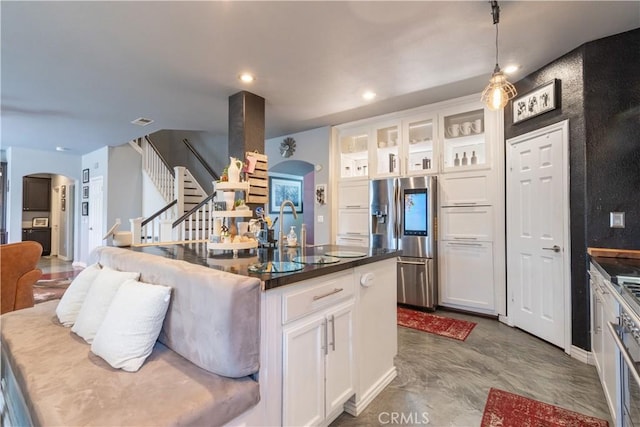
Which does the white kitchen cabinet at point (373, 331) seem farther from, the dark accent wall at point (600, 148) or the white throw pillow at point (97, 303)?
the dark accent wall at point (600, 148)

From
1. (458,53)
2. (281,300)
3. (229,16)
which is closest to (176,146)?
(229,16)

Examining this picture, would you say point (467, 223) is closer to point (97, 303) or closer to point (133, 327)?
point (133, 327)

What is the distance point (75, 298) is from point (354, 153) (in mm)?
3792

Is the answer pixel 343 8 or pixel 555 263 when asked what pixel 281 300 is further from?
pixel 555 263

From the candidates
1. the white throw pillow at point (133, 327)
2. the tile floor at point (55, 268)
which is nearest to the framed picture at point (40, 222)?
the tile floor at point (55, 268)

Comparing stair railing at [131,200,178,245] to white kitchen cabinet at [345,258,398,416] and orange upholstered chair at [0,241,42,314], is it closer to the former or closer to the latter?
orange upholstered chair at [0,241,42,314]

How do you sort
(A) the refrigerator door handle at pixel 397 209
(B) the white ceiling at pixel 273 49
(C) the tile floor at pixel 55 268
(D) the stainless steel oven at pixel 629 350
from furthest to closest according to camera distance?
(C) the tile floor at pixel 55 268
(A) the refrigerator door handle at pixel 397 209
(B) the white ceiling at pixel 273 49
(D) the stainless steel oven at pixel 629 350

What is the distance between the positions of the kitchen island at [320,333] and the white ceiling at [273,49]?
165 centimetres

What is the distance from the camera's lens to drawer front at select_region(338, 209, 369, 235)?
14.9 ft

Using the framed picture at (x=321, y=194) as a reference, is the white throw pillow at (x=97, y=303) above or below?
below

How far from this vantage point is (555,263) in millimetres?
2801

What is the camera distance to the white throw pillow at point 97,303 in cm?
170

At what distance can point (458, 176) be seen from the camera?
376cm

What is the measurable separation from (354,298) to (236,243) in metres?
0.87
